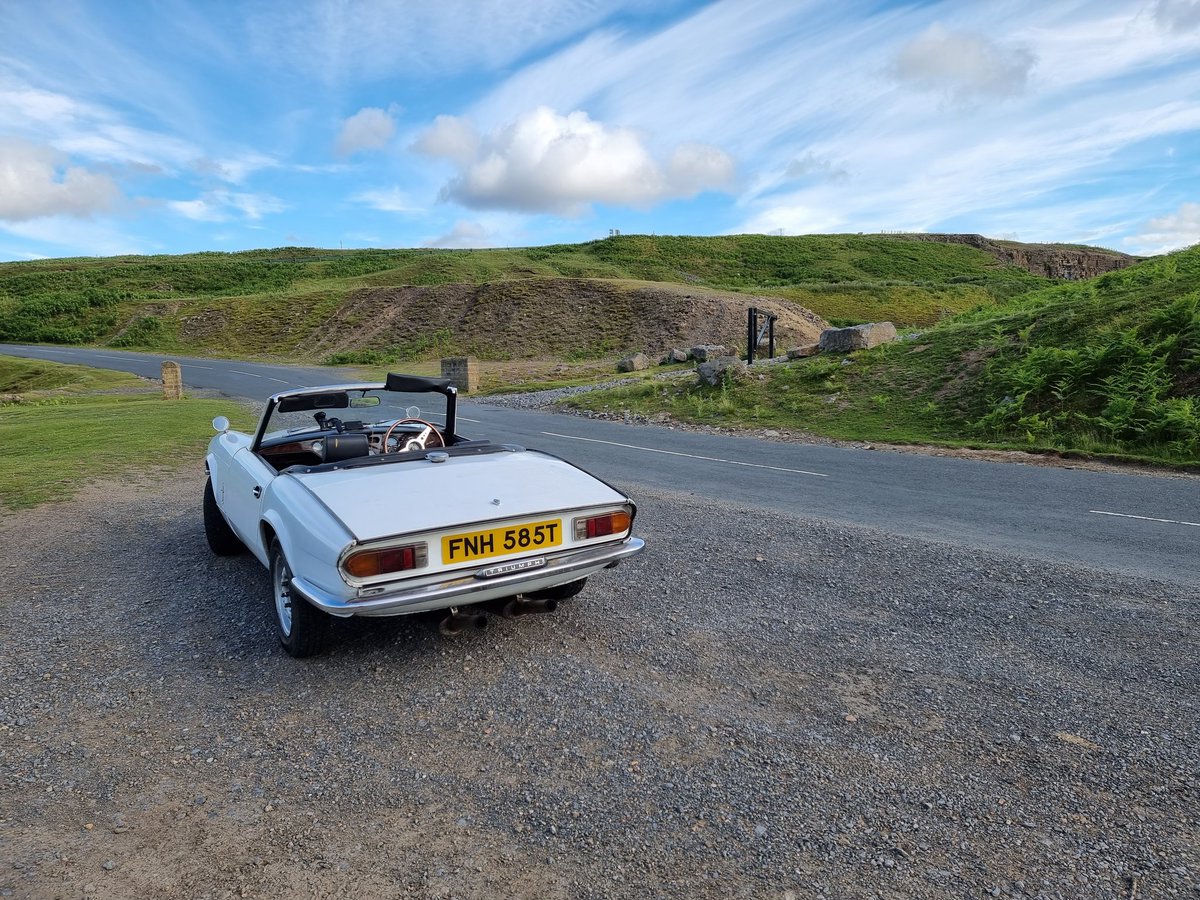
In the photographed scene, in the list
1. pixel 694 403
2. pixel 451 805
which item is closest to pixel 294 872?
pixel 451 805

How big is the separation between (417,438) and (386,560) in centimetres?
179

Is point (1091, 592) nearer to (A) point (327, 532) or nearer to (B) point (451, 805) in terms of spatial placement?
(B) point (451, 805)

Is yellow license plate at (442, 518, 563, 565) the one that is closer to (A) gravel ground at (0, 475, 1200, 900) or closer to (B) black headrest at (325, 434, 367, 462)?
(A) gravel ground at (0, 475, 1200, 900)

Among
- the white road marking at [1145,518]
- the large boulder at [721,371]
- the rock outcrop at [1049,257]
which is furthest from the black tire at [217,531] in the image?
the rock outcrop at [1049,257]

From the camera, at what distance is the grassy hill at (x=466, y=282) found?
45031 millimetres

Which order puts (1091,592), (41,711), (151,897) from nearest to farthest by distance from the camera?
(151,897) → (41,711) → (1091,592)

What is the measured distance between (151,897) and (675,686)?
2.26 meters

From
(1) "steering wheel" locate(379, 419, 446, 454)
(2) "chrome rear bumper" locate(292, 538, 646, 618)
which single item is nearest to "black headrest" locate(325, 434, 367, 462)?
(1) "steering wheel" locate(379, 419, 446, 454)

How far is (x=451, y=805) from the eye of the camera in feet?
9.35

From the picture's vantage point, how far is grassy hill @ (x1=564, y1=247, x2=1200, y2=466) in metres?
12.4

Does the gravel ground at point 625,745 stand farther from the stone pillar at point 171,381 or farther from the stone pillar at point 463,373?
the stone pillar at point 463,373

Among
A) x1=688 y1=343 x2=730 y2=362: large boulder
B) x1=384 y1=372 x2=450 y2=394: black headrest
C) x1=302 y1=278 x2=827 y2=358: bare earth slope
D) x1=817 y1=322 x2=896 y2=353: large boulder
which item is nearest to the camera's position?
x1=384 y1=372 x2=450 y2=394: black headrest

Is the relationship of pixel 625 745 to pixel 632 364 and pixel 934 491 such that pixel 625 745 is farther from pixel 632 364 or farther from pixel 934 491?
pixel 632 364

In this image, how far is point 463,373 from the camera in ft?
87.0
